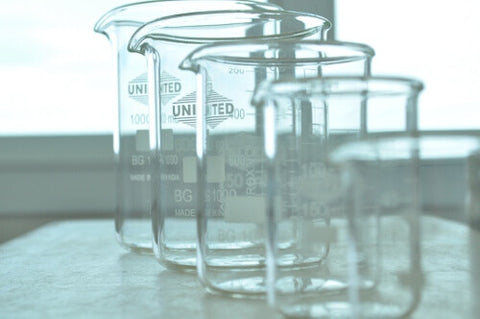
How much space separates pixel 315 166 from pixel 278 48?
19cm

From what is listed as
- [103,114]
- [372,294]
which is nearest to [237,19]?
[372,294]

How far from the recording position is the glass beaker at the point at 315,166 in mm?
763

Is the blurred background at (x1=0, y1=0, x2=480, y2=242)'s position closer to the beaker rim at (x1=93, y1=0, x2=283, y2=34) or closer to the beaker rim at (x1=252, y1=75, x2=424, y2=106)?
the beaker rim at (x1=93, y1=0, x2=283, y2=34)

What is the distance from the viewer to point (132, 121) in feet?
4.10

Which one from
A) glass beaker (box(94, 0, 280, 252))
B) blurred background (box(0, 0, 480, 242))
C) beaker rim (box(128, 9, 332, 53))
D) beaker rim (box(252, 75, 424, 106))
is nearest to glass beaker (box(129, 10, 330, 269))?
beaker rim (box(128, 9, 332, 53))

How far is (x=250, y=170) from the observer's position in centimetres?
96

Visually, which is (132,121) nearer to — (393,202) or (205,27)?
(205,27)

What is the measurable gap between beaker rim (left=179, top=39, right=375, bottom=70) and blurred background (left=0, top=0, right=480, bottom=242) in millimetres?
1217

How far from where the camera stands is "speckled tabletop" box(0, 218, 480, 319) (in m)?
0.84

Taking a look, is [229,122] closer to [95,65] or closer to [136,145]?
[136,145]

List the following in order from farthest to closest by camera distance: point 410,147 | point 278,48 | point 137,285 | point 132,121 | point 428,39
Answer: point 428,39 → point 132,121 → point 137,285 → point 278,48 → point 410,147

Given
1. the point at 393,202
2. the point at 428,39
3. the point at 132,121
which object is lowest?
the point at 393,202

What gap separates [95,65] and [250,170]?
148 centimetres

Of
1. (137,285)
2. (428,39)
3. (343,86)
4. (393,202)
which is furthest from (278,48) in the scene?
(428,39)
